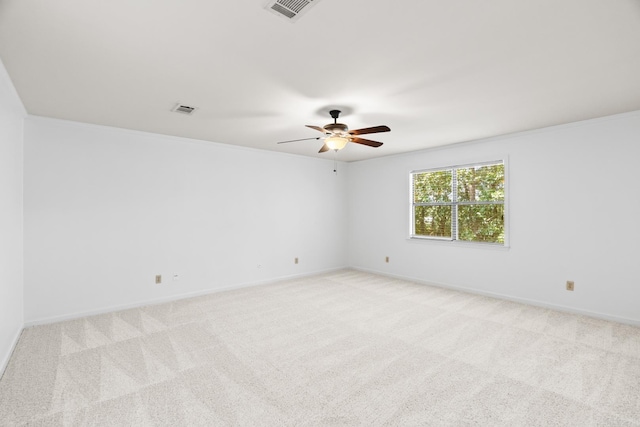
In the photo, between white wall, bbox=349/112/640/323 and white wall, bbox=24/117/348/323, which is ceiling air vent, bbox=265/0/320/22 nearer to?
white wall, bbox=24/117/348/323

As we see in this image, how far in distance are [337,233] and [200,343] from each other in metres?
4.06

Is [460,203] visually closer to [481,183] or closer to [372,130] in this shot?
[481,183]

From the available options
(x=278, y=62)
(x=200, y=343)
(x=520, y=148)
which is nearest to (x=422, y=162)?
(x=520, y=148)

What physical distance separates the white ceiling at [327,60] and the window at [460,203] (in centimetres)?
132

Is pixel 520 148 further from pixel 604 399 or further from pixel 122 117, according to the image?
pixel 122 117

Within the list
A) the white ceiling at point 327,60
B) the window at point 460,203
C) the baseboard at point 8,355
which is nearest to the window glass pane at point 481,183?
the window at point 460,203

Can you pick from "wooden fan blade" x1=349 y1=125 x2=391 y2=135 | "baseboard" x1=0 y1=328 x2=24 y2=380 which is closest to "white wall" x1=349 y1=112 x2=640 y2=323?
"wooden fan blade" x1=349 y1=125 x2=391 y2=135

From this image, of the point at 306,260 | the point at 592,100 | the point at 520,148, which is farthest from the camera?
the point at 306,260

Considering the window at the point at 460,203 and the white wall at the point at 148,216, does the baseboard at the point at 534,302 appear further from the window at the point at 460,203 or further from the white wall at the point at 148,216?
the white wall at the point at 148,216

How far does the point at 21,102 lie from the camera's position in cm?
311

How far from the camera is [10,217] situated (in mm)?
2930

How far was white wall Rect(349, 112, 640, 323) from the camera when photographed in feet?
11.6

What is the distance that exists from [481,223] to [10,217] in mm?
5744

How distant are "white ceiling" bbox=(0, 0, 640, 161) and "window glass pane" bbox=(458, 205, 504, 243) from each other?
1.54 m
